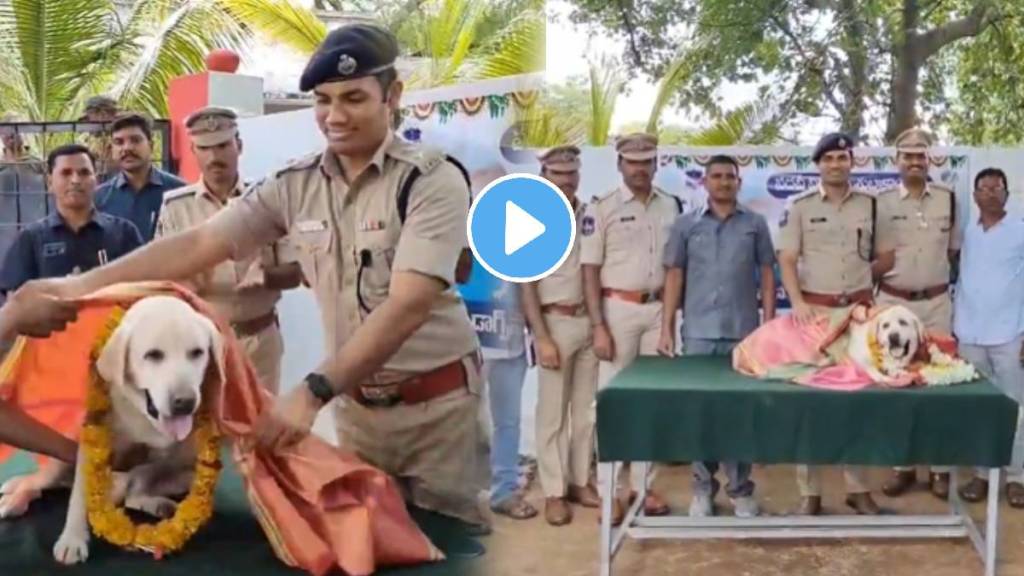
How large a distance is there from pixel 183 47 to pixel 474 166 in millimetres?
702

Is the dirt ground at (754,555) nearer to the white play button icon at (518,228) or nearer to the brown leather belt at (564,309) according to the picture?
the brown leather belt at (564,309)

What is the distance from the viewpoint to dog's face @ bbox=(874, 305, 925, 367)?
7.11ft

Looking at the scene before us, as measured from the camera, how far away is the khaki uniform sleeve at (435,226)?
2.68ft

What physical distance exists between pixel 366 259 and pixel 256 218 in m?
0.09

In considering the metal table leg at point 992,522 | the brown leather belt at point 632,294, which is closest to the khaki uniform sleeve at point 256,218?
the metal table leg at point 992,522

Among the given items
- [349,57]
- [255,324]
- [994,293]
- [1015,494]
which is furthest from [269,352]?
[1015,494]

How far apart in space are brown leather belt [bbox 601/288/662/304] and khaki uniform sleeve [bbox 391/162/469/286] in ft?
5.77

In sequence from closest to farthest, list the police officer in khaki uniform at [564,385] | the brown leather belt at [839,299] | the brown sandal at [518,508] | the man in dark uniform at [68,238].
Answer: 1. the man in dark uniform at [68,238]
2. the brown sandal at [518,508]
3. the police officer in khaki uniform at [564,385]
4. the brown leather belt at [839,299]

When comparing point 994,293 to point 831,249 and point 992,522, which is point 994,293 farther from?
point 992,522

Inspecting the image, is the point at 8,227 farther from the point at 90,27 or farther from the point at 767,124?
the point at 767,124

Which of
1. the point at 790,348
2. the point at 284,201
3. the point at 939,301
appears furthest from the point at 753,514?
the point at 284,201

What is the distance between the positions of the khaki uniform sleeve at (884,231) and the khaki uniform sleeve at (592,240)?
662mm

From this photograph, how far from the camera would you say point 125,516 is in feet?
2.74
